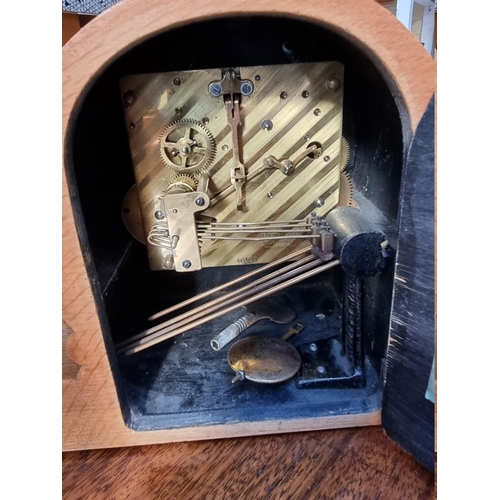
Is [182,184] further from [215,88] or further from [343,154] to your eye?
[343,154]

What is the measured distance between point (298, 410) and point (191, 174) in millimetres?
480

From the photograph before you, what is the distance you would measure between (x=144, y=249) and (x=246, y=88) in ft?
1.42

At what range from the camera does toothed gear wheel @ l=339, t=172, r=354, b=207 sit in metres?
0.88

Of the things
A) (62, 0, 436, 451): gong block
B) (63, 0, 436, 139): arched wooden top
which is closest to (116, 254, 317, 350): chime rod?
(62, 0, 436, 451): gong block

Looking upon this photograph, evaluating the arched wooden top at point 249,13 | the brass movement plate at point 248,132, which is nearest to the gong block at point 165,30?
the arched wooden top at point 249,13

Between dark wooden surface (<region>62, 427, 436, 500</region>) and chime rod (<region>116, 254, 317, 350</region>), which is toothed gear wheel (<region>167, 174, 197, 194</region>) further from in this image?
dark wooden surface (<region>62, 427, 436, 500</region>)

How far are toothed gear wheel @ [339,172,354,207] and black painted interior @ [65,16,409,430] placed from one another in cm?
2

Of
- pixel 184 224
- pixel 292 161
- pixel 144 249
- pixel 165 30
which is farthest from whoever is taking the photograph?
pixel 144 249

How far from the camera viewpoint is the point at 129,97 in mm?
801

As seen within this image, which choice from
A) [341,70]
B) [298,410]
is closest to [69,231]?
[298,410]

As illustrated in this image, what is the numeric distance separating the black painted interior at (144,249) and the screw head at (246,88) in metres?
0.11

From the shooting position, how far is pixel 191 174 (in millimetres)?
832

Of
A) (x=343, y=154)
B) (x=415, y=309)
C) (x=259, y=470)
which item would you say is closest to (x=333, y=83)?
(x=343, y=154)
